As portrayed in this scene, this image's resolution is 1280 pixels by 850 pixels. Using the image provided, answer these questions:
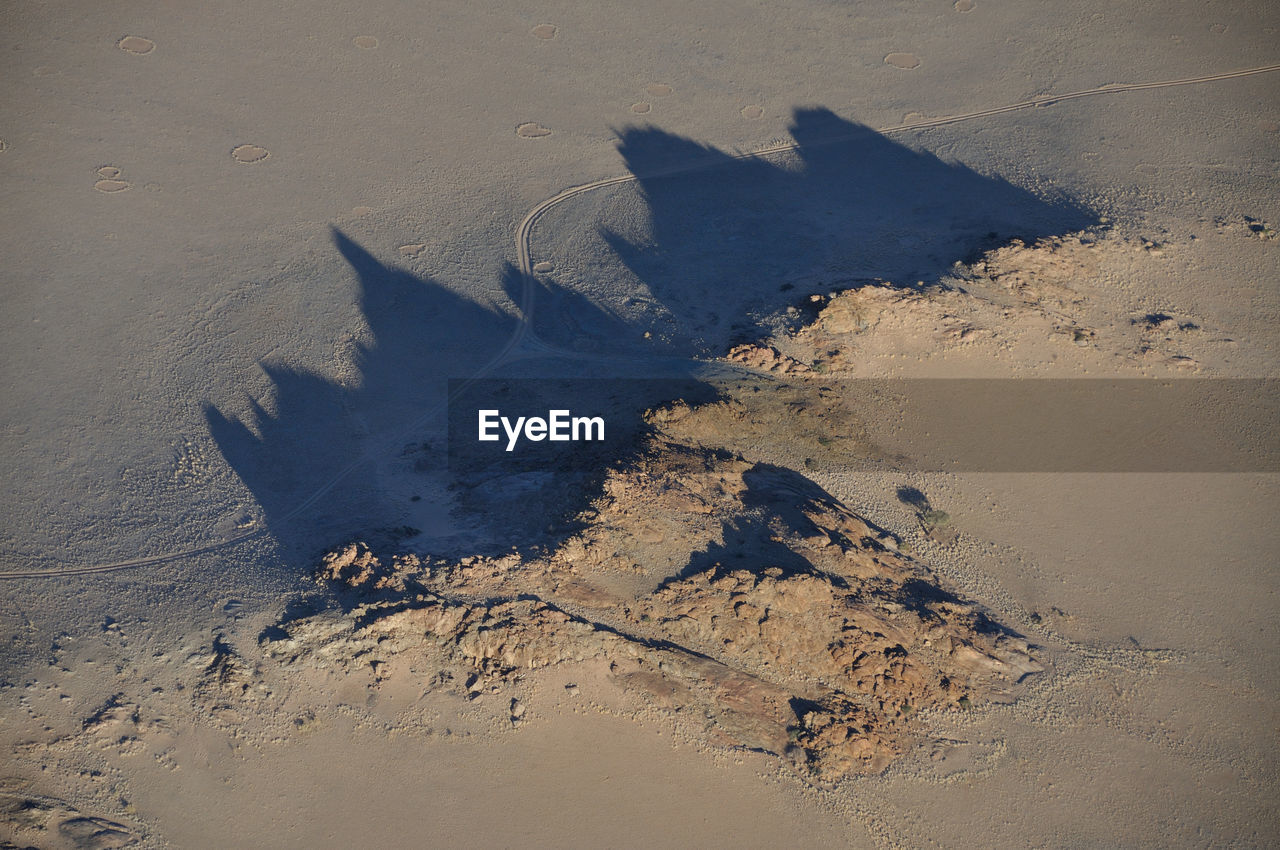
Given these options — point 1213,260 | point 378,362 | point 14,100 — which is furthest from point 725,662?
point 14,100

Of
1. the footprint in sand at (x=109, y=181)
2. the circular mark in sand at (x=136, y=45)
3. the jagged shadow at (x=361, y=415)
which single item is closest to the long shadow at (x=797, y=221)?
the jagged shadow at (x=361, y=415)

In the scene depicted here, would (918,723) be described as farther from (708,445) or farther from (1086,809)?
(708,445)

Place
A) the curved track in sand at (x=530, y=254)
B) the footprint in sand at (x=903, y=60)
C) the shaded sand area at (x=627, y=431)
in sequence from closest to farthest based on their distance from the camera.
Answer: the shaded sand area at (x=627, y=431) < the curved track in sand at (x=530, y=254) < the footprint in sand at (x=903, y=60)

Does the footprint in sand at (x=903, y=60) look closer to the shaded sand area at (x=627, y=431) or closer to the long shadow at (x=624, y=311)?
the shaded sand area at (x=627, y=431)

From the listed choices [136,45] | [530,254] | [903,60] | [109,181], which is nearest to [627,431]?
[530,254]

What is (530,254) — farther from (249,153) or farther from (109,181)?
(109,181)

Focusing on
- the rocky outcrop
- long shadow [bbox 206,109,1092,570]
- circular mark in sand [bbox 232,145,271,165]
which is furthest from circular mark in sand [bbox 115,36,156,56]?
the rocky outcrop
